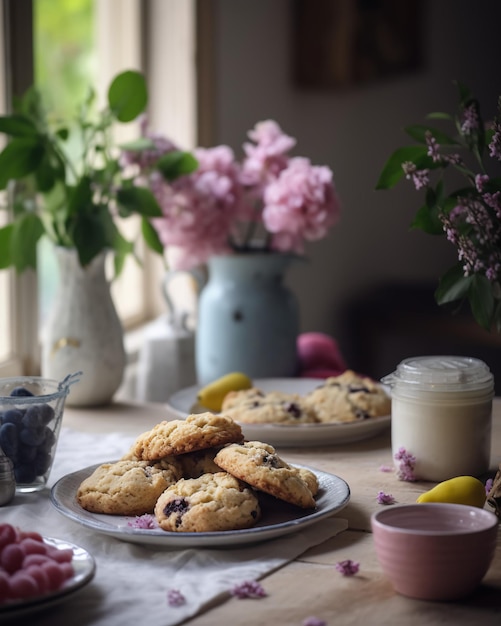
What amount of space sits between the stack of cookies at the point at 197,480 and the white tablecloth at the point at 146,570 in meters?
0.03

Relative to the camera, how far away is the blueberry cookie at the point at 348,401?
1603 millimetres

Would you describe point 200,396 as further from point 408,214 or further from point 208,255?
point 408,214

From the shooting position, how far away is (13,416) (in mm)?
1309

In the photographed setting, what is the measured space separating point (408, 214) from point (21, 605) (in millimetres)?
2500

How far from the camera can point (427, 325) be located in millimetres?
3195

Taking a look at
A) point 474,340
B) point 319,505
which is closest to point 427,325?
point 474,340

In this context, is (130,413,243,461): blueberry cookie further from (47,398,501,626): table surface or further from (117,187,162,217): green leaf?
(117,187,162,217): green leaf

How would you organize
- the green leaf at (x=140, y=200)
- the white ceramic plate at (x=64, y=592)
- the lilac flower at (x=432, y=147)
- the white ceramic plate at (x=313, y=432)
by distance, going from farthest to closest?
the green leaf at (x=140, y=200) → the white ceramic plate at (x=313, y=432) → the lilac flower at (x=432, y=147) → the white ceramic plate at (x=64, y=592)

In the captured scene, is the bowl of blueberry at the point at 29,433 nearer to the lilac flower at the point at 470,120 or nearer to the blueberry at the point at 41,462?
the blueberry at the point at 41,462

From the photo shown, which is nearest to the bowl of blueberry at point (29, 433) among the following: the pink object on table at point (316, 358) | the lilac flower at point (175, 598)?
the lilac flower at point (175, 598)

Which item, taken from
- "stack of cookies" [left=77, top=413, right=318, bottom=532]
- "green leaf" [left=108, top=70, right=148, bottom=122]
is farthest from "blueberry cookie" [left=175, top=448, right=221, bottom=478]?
"green leaf" [left=108, top=70, right=148, bottom=122]

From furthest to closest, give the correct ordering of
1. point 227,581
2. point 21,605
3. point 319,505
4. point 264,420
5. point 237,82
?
point 237,82 → point 264,420 → point 319,505 → point 227,581 → point 21,605

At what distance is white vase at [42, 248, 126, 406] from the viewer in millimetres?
1853

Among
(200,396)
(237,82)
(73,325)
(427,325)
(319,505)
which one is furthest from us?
(427,325)
